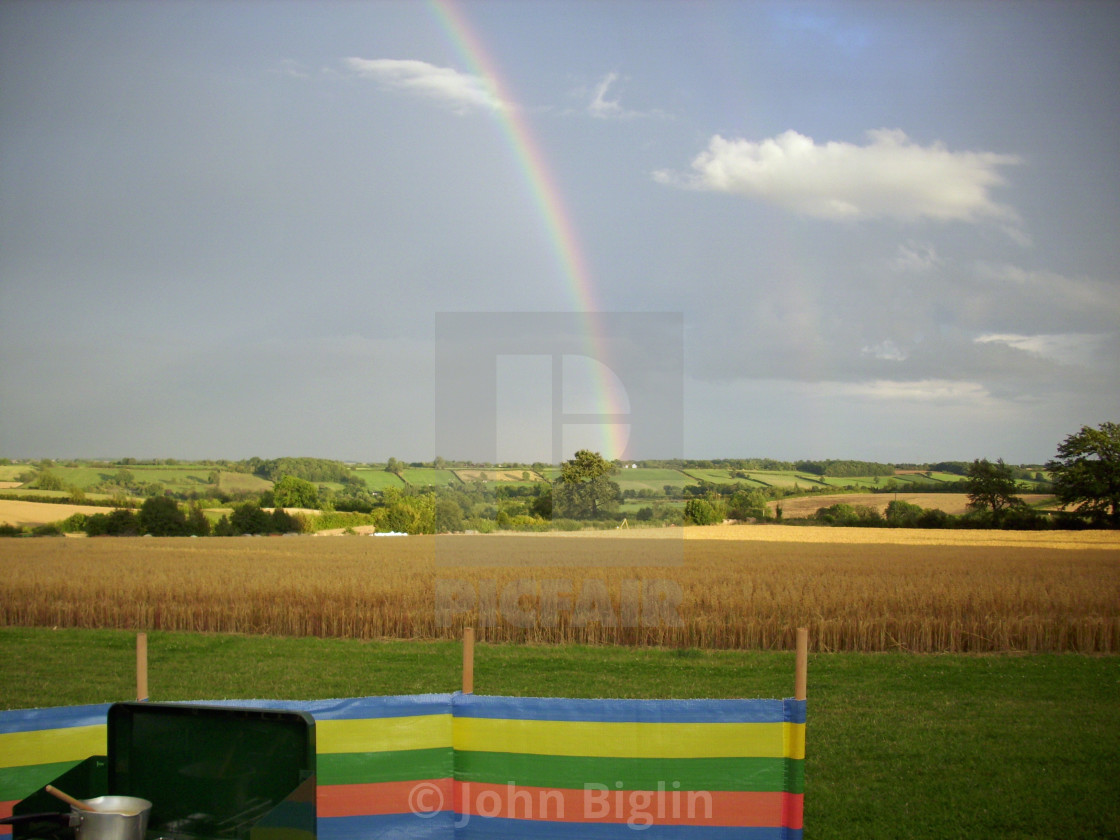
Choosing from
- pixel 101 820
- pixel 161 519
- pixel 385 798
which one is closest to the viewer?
pixel 101 820

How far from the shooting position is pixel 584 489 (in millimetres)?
20250

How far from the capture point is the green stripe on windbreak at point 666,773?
4664 millimetres

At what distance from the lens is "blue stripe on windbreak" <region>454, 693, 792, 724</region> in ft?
15.4

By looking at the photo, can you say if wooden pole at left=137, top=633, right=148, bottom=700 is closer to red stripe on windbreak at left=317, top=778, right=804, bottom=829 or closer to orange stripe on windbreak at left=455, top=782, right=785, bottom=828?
red stripe on windbreak at left=317, top=778, right=804, bottom=829

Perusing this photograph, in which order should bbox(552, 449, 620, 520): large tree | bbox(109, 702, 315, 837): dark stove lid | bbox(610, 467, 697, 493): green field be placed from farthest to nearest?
bbox(552, 449, 620, 520): large tree, bbox(610, 467, 697, 493): green field, bbox(109, 702, 315, 837): dark stove lid

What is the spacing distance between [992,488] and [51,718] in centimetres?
5876

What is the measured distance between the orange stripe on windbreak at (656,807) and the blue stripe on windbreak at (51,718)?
7.98ft

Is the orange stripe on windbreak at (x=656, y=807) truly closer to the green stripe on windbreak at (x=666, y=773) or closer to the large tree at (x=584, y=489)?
the green stripe on windbreak at (x=666, y=773)

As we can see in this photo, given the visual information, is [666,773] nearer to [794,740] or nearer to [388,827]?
[794,740]

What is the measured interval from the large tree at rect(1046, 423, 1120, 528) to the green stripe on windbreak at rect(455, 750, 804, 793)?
50309 mm

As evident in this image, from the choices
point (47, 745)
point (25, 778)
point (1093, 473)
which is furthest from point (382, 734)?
point (1093, 473)

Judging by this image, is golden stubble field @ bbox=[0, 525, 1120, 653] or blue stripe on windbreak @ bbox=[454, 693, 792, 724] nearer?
blue stripe on windbreak @ bbox=[454, 693, 792, 724]

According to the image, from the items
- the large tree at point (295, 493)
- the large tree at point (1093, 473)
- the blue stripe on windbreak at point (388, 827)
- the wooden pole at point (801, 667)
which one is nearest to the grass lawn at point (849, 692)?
the wooden pole at point (801, 667)

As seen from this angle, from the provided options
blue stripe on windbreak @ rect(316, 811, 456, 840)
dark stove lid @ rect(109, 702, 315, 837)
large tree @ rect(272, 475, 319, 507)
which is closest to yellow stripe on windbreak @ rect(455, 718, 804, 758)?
blue stripe on windbreak @ rect(316, 811, 456, 840)
